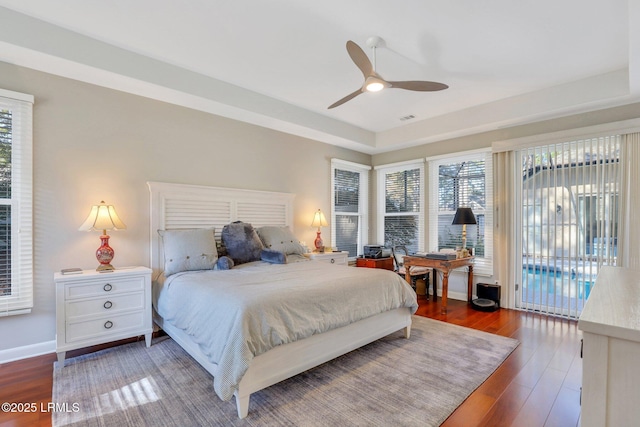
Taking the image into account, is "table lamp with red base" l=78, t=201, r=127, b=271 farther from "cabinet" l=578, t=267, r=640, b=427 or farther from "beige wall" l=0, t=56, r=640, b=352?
"cabinet" l=578, t=267, r=640, b=427

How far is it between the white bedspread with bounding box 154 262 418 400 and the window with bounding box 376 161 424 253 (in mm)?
2440

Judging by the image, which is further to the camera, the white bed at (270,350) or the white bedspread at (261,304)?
the white bed at (270,350)

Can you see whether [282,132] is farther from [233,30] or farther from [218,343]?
[218,343]

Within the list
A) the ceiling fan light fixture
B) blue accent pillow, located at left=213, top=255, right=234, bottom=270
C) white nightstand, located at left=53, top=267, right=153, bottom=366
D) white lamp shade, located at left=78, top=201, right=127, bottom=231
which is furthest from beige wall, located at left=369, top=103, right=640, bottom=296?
white lamp shade, located at left=78, top=201, right=127, bottom=231

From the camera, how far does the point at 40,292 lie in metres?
2.68

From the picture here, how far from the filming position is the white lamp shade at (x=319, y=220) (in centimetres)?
466

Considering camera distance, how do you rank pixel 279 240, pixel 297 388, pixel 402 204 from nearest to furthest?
pixel 297 388, pixel 279 240, pixel 402 204

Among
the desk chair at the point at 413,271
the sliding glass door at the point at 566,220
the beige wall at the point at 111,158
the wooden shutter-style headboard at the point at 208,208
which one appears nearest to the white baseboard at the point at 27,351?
the beige wall at the point at 111,158

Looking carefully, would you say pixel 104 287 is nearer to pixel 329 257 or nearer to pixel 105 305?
pixel 105 305

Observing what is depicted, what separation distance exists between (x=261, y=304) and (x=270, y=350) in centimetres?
31

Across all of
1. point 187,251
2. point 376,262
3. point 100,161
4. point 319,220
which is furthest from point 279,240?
point 100,161

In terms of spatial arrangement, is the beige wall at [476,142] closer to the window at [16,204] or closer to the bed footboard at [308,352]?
the bed footboard at [308,352]

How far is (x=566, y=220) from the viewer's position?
3.69 meters

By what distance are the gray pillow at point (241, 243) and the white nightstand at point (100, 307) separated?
34.1 inches
